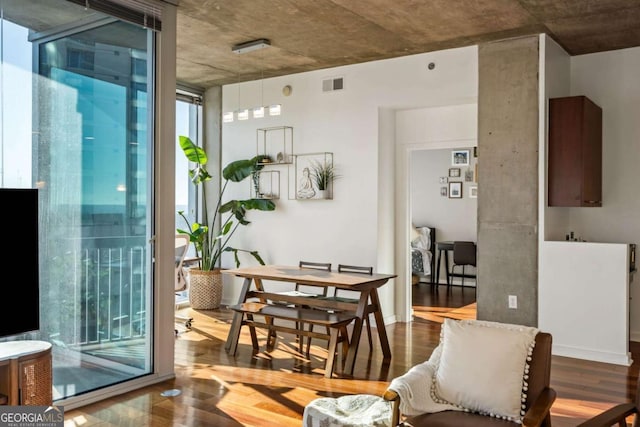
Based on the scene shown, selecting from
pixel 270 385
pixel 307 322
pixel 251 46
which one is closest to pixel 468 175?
pixel 251 46

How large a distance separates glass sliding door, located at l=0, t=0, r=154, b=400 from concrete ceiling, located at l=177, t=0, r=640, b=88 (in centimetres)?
107

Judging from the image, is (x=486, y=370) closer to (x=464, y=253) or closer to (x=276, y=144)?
(x=276, y=144)

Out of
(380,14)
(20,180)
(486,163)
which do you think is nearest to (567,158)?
(486,163)

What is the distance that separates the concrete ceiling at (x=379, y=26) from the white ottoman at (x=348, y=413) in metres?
3.12

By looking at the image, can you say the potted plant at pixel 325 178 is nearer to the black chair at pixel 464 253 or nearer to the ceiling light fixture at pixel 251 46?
the ceiling light fixture at pixel 251 46

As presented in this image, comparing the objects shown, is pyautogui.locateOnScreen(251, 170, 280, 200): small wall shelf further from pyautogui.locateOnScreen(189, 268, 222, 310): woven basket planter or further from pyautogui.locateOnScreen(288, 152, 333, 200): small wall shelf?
pyautogui.locateOnScreen(189, 268, 222, 310): woven basket planter

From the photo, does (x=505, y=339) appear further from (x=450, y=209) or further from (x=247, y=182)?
(x=450, y=209)

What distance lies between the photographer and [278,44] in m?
5.83

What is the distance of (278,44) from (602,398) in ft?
14.3

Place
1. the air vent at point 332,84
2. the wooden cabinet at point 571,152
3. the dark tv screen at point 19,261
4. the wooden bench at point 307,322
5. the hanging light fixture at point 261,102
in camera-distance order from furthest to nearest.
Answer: the air vent at point 332,84, the hanging light fixture at point 261,102, the wooden cabinet at point 571,152, the wooden bench at point 307,322, the dark tv screen at point 19,261

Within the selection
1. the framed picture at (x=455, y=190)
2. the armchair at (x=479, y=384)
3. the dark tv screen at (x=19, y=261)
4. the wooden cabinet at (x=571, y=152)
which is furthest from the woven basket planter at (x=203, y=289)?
the armchair at (x=479, y=384)

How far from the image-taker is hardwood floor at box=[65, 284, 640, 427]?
362 cm

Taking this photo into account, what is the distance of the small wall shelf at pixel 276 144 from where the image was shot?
23.9 feet

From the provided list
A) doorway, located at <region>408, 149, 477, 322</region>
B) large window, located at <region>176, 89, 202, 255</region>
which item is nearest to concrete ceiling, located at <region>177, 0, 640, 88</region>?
large window, located at <region>176, 89, 202, 255</region>
